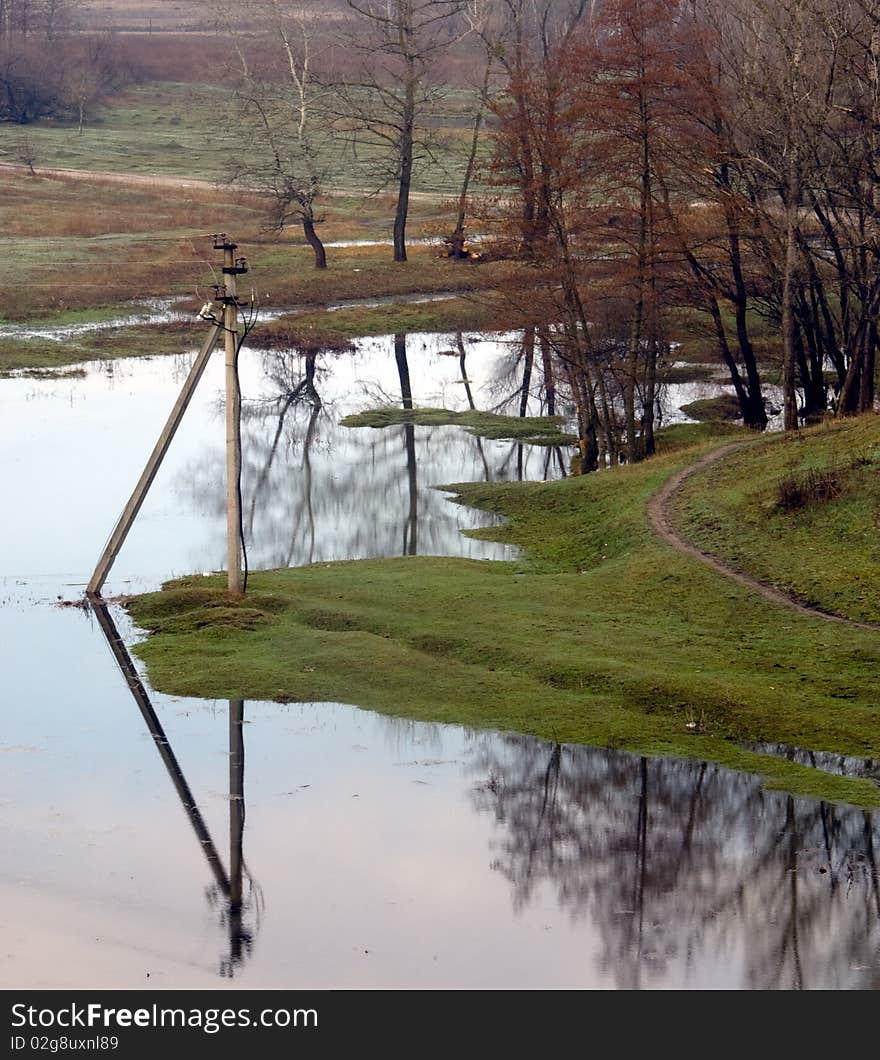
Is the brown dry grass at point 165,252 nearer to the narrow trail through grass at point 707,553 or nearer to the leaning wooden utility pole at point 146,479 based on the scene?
the narrow trail through grass at point 707,553

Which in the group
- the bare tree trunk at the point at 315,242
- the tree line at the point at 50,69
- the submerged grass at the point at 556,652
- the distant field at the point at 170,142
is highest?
the tree line at the point at 50,69

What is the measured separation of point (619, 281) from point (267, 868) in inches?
856

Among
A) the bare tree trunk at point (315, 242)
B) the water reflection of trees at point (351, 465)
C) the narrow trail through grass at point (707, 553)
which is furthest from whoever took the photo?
the bare tree trunk at point (315, 242)

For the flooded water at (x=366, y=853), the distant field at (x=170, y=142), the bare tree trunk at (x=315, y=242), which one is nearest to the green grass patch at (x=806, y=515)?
the flooded water at (x=366, y=853)

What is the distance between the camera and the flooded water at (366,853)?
12906mm

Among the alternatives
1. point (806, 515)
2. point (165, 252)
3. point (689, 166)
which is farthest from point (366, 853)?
point (165, 252)

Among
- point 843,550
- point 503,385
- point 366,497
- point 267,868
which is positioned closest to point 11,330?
point 503,385

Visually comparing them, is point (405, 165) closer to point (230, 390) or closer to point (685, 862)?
point (230, 390)

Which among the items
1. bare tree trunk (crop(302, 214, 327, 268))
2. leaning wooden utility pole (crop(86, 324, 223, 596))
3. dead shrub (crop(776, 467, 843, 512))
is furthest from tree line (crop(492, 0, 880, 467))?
bare tree trunk (crop(302, 214, 327, 268))

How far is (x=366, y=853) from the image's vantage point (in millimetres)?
15289

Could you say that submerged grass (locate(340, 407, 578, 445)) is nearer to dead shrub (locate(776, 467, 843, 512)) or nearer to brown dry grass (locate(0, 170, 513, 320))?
brown dry grass (locate(0, 170, 513, 320))

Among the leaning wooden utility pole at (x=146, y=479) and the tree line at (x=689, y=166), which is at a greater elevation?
the tree line at (x=689, y=166)

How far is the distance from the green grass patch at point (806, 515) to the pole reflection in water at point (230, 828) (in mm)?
9341

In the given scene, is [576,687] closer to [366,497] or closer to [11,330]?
[366,497]
